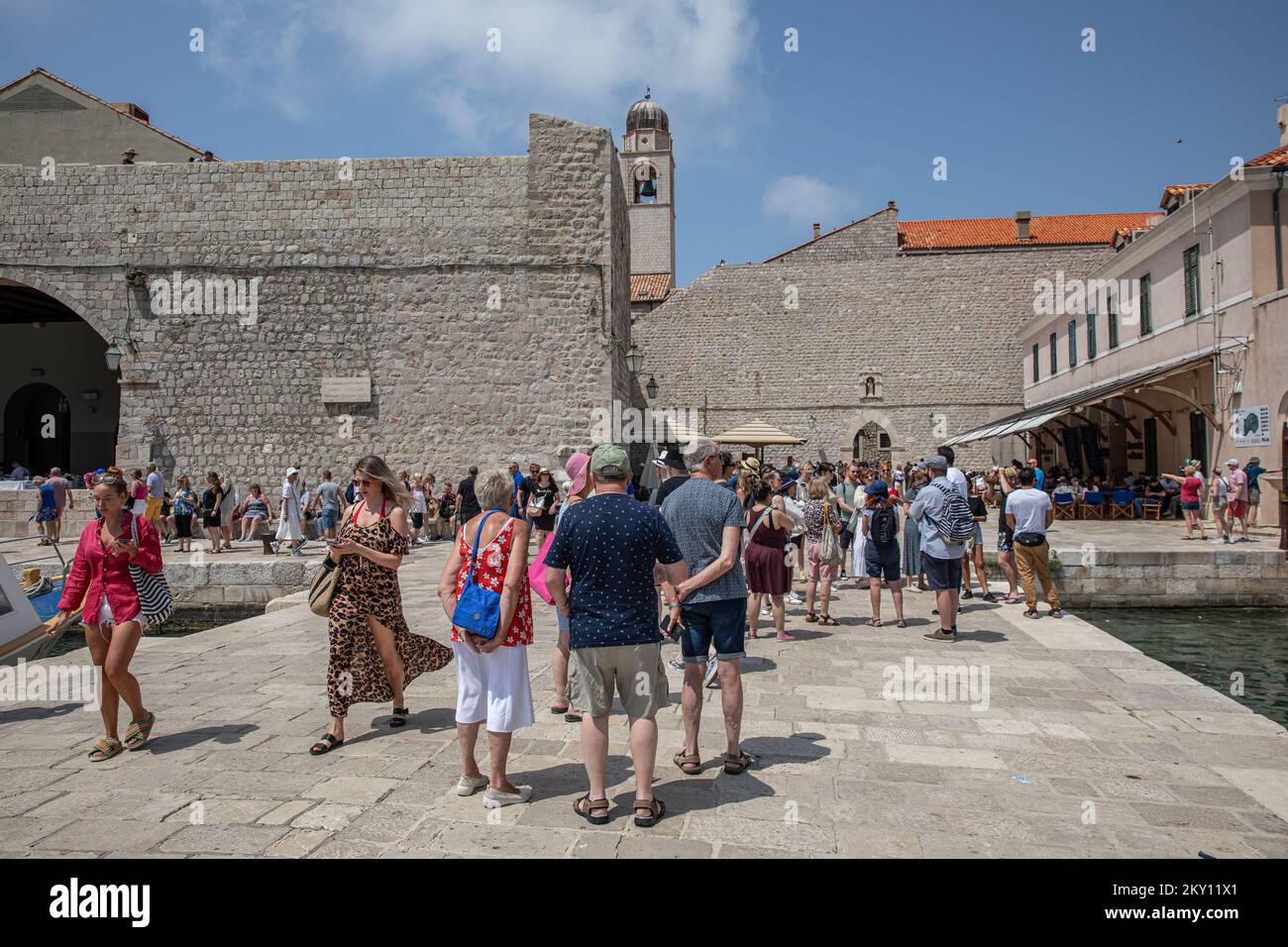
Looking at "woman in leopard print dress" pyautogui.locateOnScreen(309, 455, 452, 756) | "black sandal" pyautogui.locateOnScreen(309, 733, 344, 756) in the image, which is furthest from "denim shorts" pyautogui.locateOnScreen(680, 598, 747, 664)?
"black sandal" pyautogui.locateOnScreen(309, 733, 344, 756)

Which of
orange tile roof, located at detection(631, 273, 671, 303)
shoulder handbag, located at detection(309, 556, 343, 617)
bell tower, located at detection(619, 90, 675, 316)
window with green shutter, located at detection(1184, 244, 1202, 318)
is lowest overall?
shoulder handbag, located at detection(309, 556, 343, 617)

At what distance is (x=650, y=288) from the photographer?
4384 centimetres

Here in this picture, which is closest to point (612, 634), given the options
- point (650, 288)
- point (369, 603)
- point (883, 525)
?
point (369, 603)

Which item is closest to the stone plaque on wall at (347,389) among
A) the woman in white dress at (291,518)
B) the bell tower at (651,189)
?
the woman in white dress at (291,518)

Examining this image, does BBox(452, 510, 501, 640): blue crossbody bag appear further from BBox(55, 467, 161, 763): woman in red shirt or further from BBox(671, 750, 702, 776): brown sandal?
BBox(55, 467, 161, 763): woman in red shirt

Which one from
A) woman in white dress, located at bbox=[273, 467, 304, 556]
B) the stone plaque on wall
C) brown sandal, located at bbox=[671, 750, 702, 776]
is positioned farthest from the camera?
the stone plaque on wall

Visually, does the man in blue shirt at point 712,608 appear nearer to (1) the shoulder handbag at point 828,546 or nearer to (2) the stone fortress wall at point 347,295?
(1) the shoulder handbag at point 828,546

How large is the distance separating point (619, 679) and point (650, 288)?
42.0 meters

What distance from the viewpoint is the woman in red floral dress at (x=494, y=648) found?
3531 millimetres

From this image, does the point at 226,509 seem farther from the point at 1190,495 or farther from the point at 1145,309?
the point at 1145,309

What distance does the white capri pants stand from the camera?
358 cm

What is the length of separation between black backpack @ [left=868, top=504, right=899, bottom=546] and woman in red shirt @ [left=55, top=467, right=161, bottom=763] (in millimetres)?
5954

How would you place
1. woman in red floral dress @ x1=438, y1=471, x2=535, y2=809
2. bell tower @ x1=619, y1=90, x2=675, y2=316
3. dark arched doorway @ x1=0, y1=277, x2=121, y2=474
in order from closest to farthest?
woman in red floral dress @ x1=438, y1=471, x2=535, y2=809 → dark arched doorway @ x1=0, y1=277, x2=121, y2=474 → bell tower @ x1=619, y1=90, x2=675, y2=316
